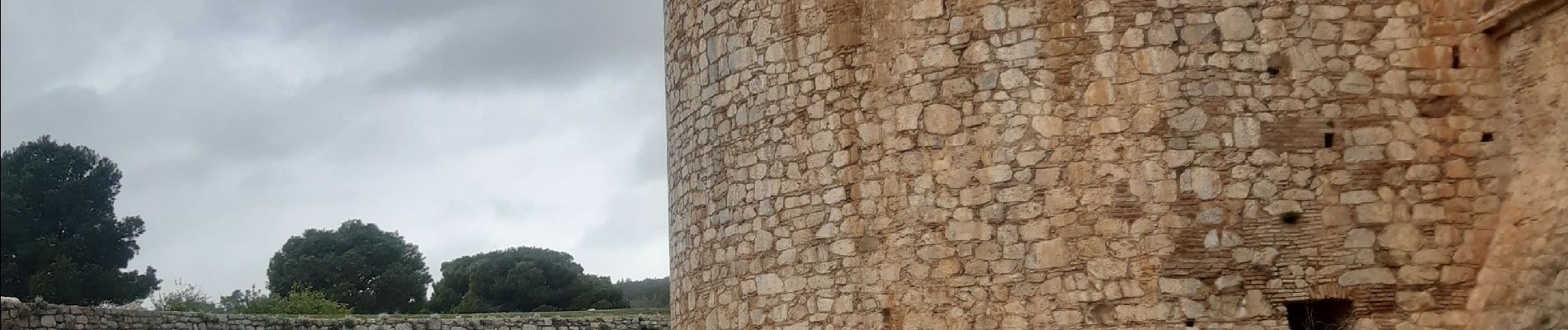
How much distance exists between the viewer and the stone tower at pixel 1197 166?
320 inches

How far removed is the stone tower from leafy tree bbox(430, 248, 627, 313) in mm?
27095

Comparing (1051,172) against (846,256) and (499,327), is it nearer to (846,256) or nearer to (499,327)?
(846,256)

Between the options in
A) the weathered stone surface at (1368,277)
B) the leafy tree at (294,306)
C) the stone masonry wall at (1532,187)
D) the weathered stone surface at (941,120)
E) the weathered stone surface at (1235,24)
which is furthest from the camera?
the leafy tree at (294,306)

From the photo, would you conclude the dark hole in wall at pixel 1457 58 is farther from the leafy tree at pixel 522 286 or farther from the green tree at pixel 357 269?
the green tree at pixel 357 269

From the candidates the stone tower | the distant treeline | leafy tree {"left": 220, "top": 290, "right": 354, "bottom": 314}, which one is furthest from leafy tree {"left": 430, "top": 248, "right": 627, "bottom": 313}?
the stone tower

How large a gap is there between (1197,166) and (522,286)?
30.1m

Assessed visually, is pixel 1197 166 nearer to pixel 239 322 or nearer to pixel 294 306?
pixel 239 322

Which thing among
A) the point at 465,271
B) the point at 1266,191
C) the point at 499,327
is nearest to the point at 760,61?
the point at 1266,191

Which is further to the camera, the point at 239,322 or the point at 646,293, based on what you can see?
the point at 646,293

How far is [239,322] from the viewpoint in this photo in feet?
58.6

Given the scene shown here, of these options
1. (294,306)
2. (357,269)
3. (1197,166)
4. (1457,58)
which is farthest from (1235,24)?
(357,269)

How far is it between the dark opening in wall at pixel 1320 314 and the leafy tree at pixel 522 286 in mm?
27826

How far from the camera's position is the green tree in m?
36.6

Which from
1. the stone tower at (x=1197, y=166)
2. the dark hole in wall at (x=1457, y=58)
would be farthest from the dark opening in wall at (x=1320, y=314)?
the dark hole in wall at (x=1457, y=58)
